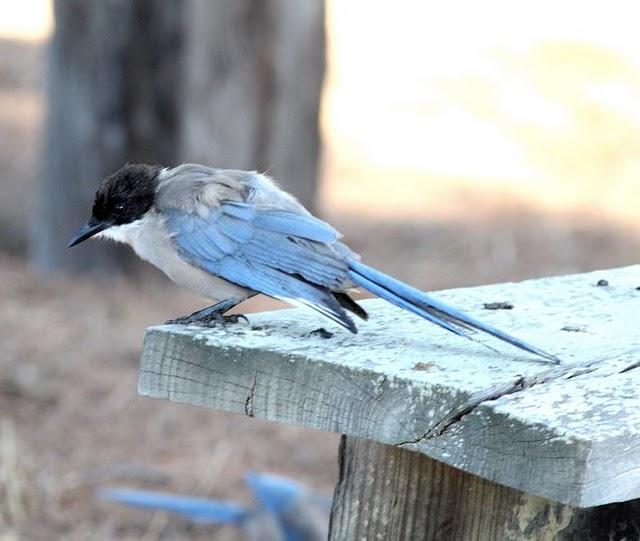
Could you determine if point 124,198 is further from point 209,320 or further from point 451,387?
point 451,387

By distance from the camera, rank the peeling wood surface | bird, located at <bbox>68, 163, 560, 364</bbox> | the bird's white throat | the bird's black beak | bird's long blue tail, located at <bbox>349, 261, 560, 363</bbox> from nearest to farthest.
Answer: the peeling wood surface → bird's long blue tail, located at <bbox>349, 261, 560, 363</bbox> → bird, located at <bbox>68, 163, 560, 364</bbox> → the bird's white throat → the bird's black beak

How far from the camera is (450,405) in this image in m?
2.57

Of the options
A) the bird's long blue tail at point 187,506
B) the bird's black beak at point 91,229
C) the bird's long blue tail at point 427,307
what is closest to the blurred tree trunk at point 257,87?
the bird's long blue tail at point 187,506

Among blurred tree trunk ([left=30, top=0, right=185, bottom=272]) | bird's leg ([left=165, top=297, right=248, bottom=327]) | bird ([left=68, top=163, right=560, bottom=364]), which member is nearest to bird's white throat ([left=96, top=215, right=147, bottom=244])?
bird ([left=68, top=163, right=560, bottom=364])

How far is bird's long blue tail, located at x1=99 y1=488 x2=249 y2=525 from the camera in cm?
507

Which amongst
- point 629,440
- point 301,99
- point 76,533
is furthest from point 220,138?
point 629,440

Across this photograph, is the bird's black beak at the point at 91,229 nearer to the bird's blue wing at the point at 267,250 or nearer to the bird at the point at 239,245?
the bird at the point at 239,245

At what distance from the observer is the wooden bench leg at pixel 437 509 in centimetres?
290

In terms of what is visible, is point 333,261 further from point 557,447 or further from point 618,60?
point 618,60

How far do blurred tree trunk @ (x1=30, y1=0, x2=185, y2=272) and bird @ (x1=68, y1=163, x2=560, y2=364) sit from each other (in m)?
3.84

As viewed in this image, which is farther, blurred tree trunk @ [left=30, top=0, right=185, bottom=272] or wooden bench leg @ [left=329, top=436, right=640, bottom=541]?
blurred tree trunk @ [left=30, top=0, right=185, bottom=272]

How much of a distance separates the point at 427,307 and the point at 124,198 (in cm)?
103

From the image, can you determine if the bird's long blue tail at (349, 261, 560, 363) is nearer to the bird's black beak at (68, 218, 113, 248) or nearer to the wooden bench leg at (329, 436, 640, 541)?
the wooden bench leg at (329, 436, 640, 541)

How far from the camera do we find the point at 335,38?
14.7 metres
